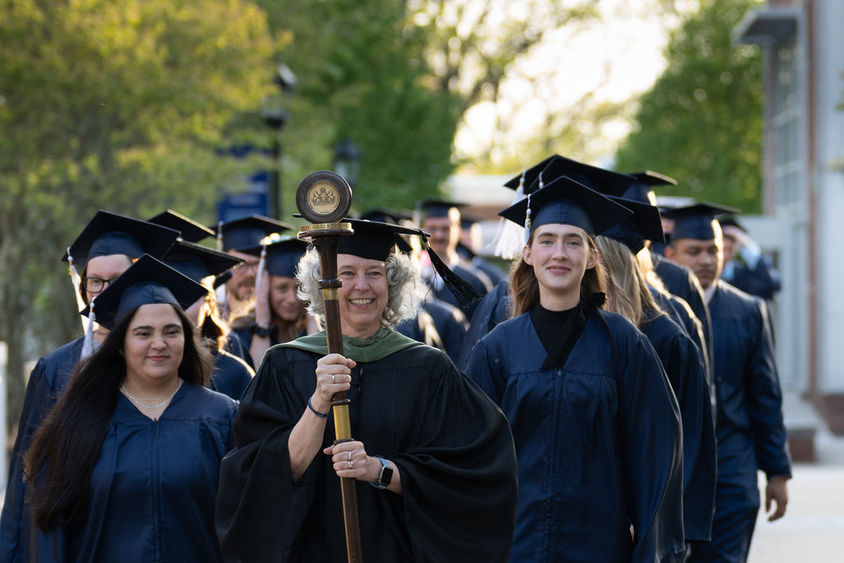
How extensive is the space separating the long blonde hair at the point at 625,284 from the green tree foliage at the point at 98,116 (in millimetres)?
9301

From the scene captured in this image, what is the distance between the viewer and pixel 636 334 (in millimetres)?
5309

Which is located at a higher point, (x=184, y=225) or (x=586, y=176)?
(x=586, y=176)

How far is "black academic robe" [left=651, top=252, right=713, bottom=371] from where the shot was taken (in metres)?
7.14

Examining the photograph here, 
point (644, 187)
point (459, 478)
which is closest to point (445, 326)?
point (644, 187)

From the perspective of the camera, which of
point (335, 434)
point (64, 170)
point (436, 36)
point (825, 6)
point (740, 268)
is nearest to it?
point (335, 434)

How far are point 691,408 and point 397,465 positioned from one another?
1.84 m

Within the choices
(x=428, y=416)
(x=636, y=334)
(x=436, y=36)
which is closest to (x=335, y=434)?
(x=428, y=416)

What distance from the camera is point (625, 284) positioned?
5.98m

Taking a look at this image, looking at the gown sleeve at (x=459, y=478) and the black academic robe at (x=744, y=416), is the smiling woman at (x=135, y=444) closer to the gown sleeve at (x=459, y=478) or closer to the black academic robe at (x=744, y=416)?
the gown sleeve at (x=459, y=478)

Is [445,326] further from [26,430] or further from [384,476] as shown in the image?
[384,476]

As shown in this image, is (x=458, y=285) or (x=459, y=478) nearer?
(x=459, y=478)

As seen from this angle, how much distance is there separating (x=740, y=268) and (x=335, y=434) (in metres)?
8.18

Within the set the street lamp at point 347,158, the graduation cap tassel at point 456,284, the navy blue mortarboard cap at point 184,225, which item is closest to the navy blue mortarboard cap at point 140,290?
the graduation cap tassel at point 456,284

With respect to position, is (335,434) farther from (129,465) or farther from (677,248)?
(677,248)
